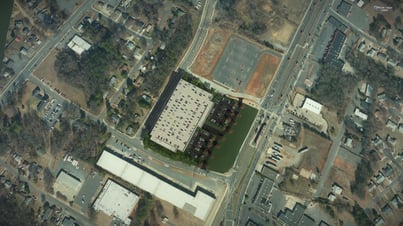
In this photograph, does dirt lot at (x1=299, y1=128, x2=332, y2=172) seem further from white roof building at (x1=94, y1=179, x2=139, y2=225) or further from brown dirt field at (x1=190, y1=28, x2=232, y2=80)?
white roof building at (x1=94, y1=179, x2=139, y2=225)

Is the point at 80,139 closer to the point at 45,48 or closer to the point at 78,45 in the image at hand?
the point at 78,45

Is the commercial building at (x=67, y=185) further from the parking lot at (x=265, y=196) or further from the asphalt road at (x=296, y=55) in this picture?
the asphalt road at (x=296, y=55)

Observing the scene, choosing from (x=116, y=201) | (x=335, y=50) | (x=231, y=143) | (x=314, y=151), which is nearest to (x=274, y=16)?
(x=335, y=50)

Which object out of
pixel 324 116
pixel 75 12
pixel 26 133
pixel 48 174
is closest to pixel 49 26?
pixel 75 12

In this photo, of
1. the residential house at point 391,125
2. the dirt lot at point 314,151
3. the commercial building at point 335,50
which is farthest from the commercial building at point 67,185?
the residential house at point 391,125

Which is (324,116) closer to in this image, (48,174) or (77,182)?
(77,182)

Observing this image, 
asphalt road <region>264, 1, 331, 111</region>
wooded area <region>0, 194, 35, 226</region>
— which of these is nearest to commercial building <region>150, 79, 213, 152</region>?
asphalt road <region>264, 1, 331, 111</region>
